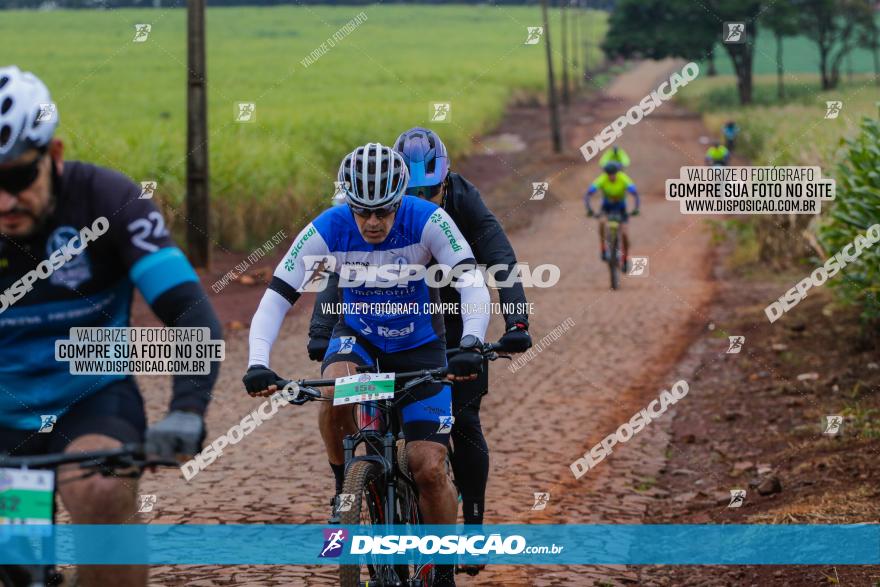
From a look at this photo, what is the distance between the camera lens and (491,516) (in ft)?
25.7

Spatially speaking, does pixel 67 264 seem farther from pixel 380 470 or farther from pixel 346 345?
pixel 346 345

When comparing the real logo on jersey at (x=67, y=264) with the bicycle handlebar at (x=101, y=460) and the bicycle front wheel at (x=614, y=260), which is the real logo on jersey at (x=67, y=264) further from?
the bicycle front wheel at (x=614, y=260)

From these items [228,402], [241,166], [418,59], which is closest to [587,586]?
[228,402]

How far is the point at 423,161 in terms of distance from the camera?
6336 mm

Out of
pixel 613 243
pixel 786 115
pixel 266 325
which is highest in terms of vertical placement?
pixel 786 115

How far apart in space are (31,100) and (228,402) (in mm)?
8111

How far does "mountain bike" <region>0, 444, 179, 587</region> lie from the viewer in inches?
139

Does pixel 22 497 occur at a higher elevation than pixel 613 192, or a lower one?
lower

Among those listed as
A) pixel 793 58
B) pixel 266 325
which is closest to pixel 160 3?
pixel 266 325

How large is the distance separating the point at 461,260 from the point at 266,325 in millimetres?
965

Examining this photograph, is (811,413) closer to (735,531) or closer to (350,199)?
(735,531)

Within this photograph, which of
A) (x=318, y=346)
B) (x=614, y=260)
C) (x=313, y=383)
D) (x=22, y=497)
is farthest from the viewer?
(x=614, y=260)

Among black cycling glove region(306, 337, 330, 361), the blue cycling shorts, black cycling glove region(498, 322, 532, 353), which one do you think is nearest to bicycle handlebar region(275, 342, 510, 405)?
black cycling glove region(498, 322, 532, 353)

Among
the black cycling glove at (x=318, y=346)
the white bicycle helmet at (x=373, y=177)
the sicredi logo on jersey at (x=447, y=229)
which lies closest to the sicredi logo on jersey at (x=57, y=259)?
the white bicycle helmet at (x=373, y=177)
